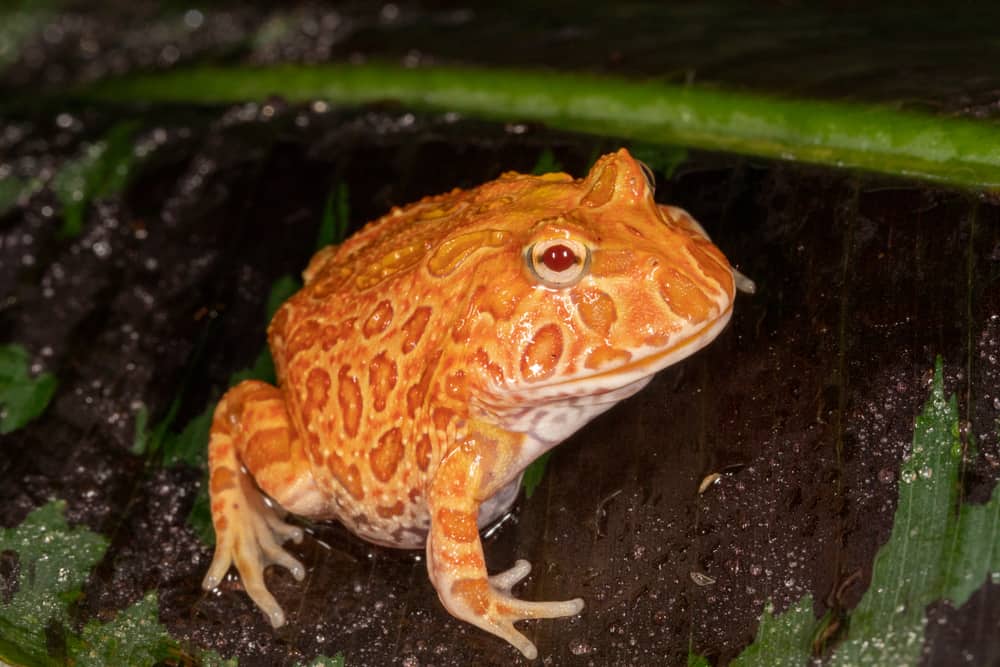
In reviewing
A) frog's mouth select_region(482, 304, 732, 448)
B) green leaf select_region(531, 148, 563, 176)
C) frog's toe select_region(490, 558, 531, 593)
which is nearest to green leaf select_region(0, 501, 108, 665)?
frog's toe select_region(490, 558, 531, 593)

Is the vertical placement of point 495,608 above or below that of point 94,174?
below

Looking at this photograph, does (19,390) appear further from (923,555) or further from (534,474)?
(923,555)

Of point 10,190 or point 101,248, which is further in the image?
point 10,190

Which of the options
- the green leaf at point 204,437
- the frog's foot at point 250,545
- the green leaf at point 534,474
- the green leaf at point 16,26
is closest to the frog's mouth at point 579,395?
the green leaf at point 534,474

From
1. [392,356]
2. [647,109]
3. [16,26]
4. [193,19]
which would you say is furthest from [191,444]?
[16,26]

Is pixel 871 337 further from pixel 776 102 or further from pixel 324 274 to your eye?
pixel 324 274
